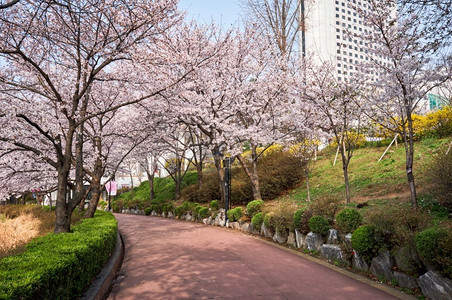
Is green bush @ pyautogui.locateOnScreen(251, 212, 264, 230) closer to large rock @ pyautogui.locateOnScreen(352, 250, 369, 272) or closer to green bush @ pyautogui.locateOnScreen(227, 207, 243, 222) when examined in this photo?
green bush @ pyautogui.locateOnScreen(227, 207, 243, 222)

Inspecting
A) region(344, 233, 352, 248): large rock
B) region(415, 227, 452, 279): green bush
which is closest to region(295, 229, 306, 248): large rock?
region(344, 233, 352, 248): large rock

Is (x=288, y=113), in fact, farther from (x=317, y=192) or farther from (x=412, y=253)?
(x=412, y=253)

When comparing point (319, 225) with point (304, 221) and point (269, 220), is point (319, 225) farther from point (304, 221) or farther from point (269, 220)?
point (269, 220)

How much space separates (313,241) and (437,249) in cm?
375

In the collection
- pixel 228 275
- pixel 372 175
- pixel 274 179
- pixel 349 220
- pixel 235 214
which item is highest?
pixel 274 179

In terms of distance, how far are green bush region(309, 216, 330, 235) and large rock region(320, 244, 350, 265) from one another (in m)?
0.36

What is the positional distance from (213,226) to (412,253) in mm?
10313

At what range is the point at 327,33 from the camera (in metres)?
73.2

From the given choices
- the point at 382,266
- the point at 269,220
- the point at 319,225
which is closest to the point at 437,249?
the point at 382,266

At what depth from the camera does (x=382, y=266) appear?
573 cm

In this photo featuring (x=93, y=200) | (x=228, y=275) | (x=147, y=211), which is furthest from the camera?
(x=147, y=211)

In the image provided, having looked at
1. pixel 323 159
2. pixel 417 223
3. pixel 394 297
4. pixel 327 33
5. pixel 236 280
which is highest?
pixel 327 33

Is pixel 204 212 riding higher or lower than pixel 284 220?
higher

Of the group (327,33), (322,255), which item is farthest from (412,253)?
(327,33)
